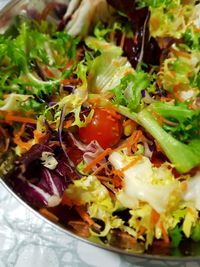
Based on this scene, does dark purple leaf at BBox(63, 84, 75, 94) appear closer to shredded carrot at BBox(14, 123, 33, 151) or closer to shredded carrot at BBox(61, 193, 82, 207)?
shredded carrot at BBox(14, 123, 33, 151)

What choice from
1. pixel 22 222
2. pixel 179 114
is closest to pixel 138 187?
pixel 179 114

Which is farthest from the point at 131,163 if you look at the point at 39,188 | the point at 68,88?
the point at 68,88

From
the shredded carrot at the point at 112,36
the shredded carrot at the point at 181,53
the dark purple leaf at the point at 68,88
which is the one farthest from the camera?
the shredded carrot at the point at 112,36

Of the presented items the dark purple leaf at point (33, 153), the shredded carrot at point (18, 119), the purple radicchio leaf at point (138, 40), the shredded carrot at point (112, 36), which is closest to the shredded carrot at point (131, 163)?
the dark purple leaf at point (33, 153)

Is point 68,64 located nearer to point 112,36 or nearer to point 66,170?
point 112,36

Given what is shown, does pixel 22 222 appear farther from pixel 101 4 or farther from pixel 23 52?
pixel 101 4

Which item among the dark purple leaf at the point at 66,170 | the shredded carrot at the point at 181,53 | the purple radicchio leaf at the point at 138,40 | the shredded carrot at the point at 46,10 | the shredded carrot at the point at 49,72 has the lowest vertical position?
the shredded carrot at the point at 181,53

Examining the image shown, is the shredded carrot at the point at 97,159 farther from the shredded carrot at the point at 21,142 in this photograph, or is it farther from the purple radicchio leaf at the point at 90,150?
the shredded carrot at the point at 21,142

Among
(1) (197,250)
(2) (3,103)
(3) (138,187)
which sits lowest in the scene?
(1) (197,250)
